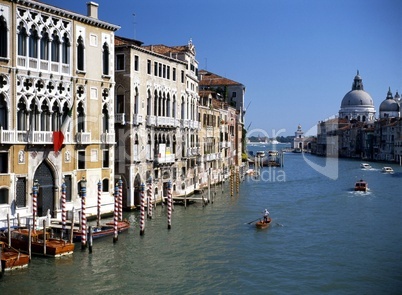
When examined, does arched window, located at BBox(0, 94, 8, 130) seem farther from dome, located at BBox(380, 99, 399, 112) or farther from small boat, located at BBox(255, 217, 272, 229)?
dome, located at BBox(380, 99, 399, 112)

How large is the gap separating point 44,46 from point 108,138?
14.2ft

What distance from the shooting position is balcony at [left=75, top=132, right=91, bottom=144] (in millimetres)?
18125

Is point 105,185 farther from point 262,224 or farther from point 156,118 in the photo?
point 262,224

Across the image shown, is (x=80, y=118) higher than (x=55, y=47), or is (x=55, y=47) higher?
(x=55, y=47)

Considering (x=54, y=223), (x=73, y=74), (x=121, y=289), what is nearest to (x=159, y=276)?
(x=121, y=289)

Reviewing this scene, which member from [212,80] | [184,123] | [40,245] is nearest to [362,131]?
[212,80]

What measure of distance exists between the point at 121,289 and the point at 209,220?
921 cm

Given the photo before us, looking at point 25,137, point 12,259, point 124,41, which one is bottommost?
point 12,259

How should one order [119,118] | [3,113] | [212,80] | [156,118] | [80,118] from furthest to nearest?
[212,80], [156,118], [119,118], [80,118], [3,113]

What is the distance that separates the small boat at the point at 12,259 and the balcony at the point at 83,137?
5.59 meters

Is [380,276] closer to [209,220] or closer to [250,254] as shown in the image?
[250,254]

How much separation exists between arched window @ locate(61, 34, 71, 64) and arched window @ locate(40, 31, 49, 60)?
0.70 m

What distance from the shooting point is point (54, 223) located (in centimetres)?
1673

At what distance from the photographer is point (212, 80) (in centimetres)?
4803
